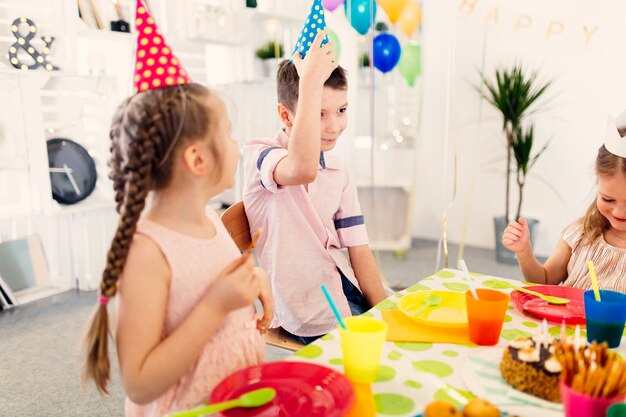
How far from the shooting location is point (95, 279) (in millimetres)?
3465

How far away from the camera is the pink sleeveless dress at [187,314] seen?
0.87 m

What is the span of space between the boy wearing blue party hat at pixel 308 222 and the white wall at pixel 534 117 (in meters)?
2.24

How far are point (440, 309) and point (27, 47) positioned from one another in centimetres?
283

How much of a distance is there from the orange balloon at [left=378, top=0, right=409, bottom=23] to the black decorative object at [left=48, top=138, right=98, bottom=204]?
2206 mm

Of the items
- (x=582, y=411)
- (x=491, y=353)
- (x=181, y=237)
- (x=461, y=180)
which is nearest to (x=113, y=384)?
(x=181, y=237)

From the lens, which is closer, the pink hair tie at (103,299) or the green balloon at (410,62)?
the pink hair tie at (103,299)

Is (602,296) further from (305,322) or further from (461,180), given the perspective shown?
(461,180)

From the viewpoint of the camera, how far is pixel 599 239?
4.85ft

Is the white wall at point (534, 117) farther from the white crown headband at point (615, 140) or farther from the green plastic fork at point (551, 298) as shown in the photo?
the green plastic fork at point (551, 298)

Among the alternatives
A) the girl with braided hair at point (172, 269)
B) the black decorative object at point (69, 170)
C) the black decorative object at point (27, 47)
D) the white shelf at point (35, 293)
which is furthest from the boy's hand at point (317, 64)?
the white shelf at point (35, 293)

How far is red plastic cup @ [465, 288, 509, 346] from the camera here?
94 centimetres

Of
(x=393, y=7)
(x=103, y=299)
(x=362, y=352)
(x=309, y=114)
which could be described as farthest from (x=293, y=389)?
(x=393, y=7)

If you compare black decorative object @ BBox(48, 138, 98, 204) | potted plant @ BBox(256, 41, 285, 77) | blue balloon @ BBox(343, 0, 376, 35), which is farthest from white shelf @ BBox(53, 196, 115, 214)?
blue balloon @ BBox(343, 0, 376, 35)

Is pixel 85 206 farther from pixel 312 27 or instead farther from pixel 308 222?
pixel 312 27
